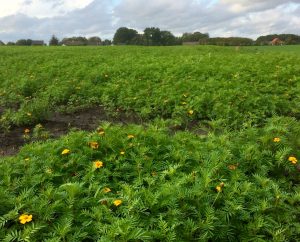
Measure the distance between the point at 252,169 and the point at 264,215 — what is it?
0.81 m

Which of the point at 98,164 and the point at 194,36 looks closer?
the point at 98,164

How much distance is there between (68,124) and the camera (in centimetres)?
611

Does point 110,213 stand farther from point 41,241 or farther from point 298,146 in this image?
point 298,146

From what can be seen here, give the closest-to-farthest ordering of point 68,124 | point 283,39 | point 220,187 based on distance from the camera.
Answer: point 220,187
point 68,124
point 283,39

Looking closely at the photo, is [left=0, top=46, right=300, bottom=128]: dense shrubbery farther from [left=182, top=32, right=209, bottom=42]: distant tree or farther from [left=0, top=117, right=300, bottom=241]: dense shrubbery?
[left=182, top=32, right=209, bottom=42]: distant tree

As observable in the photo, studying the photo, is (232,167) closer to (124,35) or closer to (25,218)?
(25,218)

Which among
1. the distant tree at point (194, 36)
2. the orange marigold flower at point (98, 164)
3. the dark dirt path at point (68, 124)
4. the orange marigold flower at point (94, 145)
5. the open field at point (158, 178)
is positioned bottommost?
the dark dirt path at point (68, 124)

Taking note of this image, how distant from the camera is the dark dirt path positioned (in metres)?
5.45

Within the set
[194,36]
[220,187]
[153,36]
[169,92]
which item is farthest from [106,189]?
[153,36]

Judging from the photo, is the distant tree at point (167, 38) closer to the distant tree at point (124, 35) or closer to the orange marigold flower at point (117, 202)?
the distant tree at point (124, 35)

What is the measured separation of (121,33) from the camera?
67375 millimetres

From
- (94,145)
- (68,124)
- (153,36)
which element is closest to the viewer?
(94,145)

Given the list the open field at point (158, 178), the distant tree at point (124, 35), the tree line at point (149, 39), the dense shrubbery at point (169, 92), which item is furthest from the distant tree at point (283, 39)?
the open field at point (158, 178)

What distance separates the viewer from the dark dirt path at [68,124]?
5.45 metres
